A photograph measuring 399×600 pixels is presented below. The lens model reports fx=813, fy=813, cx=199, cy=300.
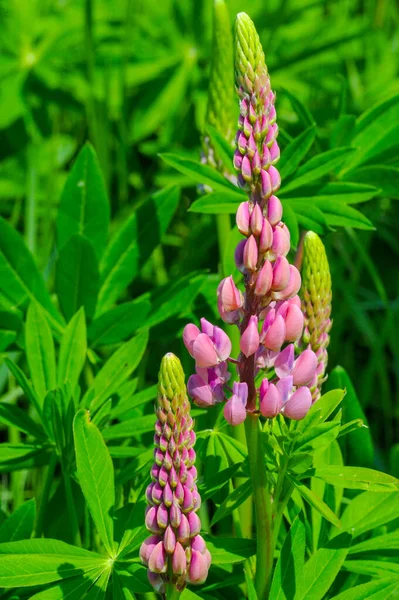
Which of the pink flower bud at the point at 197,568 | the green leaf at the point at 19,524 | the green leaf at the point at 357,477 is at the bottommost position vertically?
the pink flower bud at the point at 197,568

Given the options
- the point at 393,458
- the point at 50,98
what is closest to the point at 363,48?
the point at 50,98

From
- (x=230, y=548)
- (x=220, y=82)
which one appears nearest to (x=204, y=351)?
(x=230, y=548)

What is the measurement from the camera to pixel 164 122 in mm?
3770

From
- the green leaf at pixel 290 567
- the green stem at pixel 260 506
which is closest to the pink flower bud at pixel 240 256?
the green stem at pixel 260 506

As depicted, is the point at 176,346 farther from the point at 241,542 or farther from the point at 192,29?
the point at 192,29

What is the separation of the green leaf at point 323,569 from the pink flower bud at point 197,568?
0.24 m

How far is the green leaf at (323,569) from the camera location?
1374mm

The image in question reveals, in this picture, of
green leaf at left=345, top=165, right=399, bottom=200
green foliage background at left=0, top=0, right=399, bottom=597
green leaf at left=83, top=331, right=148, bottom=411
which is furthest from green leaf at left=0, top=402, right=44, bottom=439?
green leaf at left=345, top=165, right=399, bottom=200

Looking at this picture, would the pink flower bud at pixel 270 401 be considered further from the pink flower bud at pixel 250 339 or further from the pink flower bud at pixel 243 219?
the pink flower bud at pixel 243 219

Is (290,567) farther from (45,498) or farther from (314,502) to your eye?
(45,498)

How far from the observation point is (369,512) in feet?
5.34

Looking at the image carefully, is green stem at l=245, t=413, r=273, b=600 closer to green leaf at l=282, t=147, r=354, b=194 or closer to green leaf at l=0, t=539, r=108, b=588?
green leaf at l=0, t=539, r=108, b=588

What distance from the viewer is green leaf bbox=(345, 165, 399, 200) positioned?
2021 mm

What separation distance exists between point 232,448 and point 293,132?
1.54m
